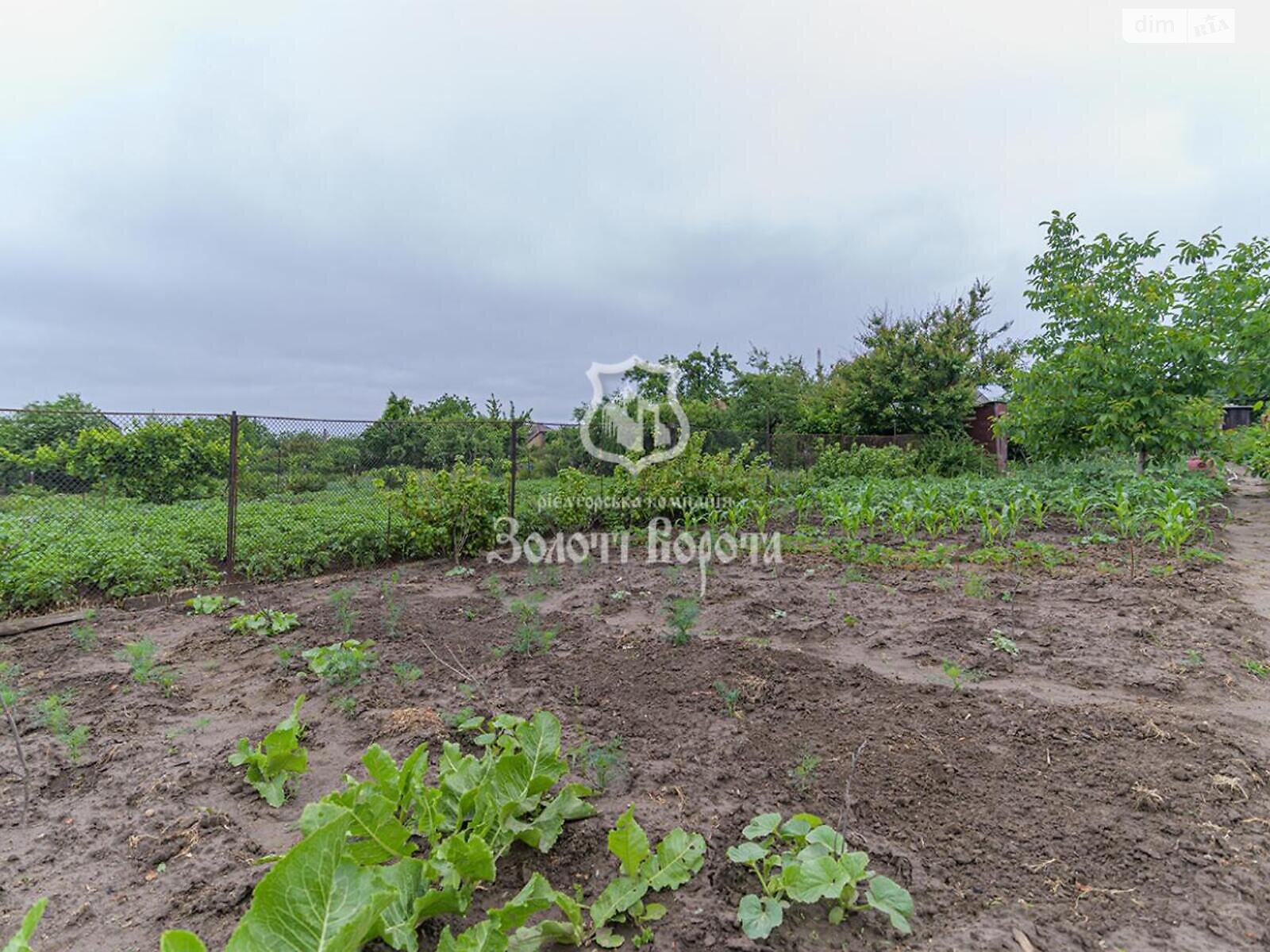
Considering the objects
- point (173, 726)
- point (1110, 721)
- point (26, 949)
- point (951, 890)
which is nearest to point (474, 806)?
point (26, 949)

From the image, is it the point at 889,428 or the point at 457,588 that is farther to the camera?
the point at 889,428

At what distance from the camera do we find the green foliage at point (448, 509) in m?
6.62

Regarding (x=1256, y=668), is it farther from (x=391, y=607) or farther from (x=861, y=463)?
(x=861, y=463)

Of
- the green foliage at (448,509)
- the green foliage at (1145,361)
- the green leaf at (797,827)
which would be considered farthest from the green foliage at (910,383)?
the green leaf at (797,827)

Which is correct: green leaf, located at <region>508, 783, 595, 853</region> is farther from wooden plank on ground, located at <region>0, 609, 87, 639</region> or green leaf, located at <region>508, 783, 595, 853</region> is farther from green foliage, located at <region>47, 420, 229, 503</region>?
green foliage, located at <region>47, 420, 229, 503</region>

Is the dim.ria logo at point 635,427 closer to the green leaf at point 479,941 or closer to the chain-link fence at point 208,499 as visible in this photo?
the chain-link fence at point 208,499

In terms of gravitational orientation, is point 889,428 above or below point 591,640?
above

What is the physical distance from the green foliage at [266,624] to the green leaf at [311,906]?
346 centimetres

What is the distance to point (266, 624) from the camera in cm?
427

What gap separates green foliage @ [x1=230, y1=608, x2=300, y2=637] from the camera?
4.20 meters

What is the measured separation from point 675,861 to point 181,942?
1.14 metres

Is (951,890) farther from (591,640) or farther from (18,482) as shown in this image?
(18,482)

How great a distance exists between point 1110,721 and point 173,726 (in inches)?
166

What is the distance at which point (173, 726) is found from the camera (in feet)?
9.30
